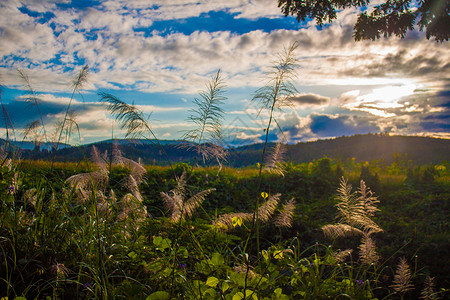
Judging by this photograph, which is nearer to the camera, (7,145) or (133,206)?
(133,206)

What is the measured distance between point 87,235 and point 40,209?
0.69 m

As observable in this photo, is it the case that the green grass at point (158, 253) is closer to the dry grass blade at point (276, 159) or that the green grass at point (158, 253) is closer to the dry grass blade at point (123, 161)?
the dry grass blade at point (123, 161)

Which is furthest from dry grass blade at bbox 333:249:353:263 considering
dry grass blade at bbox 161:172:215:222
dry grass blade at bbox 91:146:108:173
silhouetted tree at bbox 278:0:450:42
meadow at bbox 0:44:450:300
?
silhouetted tree at bbox 278:0:450:42

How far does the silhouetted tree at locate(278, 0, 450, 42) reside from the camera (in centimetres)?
774

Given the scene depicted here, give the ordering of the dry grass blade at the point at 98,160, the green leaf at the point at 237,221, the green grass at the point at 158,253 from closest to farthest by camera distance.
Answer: the green grass at the point at 158,253 → the green leaf at the point at 237,221 → the dry grass blade at the point at 98,160

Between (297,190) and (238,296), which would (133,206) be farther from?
(297,190)

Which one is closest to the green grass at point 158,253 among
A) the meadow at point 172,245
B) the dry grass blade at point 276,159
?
the meadow at point 172,245

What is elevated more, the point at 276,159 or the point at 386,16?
the point at 386,16

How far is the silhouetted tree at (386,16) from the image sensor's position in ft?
25.4

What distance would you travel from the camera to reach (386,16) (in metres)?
8.52

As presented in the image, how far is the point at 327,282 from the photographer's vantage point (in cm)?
233

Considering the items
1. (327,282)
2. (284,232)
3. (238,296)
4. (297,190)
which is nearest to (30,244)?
(238,296)

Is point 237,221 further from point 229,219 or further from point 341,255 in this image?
point 341,255

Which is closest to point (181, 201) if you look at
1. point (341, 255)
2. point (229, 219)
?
point (229, 219)
